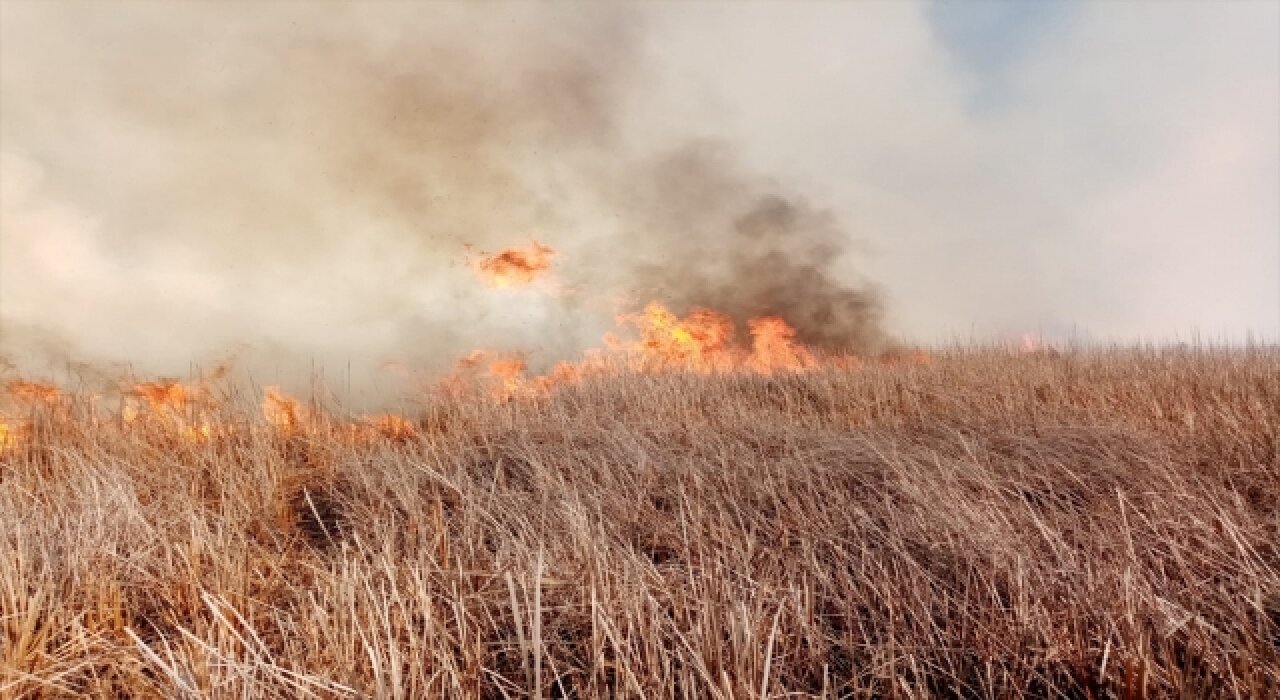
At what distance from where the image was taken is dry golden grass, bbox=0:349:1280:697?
1955 mm

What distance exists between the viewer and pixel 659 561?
11.2 feet

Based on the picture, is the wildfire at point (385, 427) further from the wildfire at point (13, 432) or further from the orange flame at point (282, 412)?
the wildfire at point (13, 432)

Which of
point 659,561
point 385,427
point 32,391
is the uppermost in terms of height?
point 32,391

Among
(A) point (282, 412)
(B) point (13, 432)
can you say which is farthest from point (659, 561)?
(B) point (13, 432)

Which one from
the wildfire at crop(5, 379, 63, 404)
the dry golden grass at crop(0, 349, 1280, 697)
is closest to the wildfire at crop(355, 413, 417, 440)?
the dry golden grass at crop(0, 349, 1280, 697)

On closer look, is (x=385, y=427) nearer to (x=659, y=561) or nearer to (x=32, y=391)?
(x=32, y=391)

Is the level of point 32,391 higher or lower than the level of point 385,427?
higher

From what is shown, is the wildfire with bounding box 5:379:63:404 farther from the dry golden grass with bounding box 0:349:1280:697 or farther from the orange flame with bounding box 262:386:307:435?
the orange flame with bounding box 262:386:307:435

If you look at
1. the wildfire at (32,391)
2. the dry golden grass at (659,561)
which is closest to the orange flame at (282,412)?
the dry golden grass at (659,561)

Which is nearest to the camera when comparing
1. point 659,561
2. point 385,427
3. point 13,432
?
point 659,561

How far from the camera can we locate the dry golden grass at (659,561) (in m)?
1.96

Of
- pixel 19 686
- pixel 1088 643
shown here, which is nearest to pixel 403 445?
pixel 19 686

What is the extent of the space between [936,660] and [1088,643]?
427mm

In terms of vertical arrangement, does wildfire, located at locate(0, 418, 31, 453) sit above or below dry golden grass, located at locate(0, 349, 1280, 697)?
above
